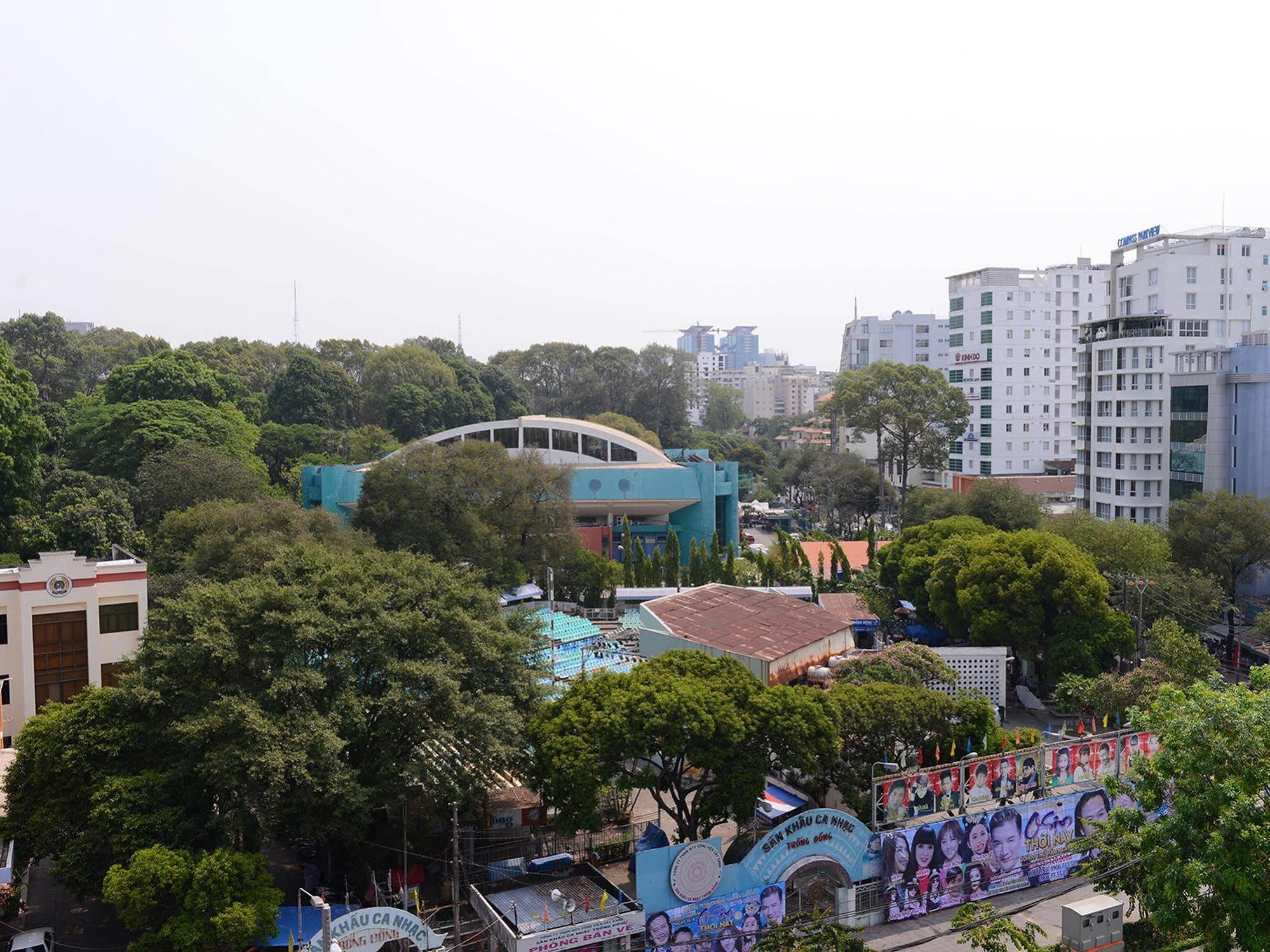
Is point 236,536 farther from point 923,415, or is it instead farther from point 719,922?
point 923,415

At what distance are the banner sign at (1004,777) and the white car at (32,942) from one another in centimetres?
1397

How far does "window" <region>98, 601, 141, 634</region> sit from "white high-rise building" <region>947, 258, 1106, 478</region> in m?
53.0

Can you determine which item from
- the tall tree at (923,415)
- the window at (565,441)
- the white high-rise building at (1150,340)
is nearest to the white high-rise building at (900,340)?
the tall tree at (923,415)

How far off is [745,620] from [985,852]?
1005cm

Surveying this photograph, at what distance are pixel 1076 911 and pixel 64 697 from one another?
22.3m

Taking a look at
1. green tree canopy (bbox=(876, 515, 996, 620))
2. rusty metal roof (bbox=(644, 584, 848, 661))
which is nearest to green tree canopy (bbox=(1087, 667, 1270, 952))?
rusty metal roof (bbox=(644, 584, 848, 661))

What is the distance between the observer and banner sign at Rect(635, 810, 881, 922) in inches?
651

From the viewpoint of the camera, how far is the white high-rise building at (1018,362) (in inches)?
2608

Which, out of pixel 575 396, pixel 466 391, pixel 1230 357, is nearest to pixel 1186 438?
pixel 1230 357

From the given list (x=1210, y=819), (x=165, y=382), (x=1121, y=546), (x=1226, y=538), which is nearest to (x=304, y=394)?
(x=165, y=382)

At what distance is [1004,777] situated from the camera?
2027 centimetres

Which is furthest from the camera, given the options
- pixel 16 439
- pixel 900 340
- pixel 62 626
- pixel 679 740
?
pixel 900 340

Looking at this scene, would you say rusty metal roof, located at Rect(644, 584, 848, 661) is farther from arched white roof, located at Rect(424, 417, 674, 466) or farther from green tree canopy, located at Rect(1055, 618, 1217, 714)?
arched white roof, located at Rect(424, 417, 674, 466)

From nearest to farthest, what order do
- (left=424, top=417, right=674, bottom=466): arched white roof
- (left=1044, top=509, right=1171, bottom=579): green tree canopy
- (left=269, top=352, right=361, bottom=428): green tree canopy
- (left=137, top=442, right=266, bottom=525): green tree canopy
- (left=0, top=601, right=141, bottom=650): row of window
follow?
1. (left=0, top=601, right=141, bottom=650): row of window
2. (left=1044, top=509, right=1171, bottom=579): green tree canopy
3. (left=137, top=442, right=266, bottom=525): green tree canopy
4. (left=424, top=417, right=674, bottom=466): arched white roof
5. (left=269, top=352, right=361, bottom=428): green tree canopy
